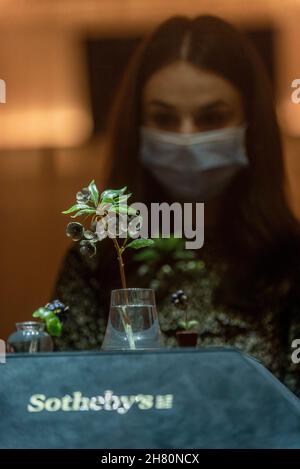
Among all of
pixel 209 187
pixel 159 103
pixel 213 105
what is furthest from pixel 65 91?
pixel 209 187

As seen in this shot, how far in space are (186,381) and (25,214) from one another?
8.04 ft

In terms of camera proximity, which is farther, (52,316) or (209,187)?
(209,187)

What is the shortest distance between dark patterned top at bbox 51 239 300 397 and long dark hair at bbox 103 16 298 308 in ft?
0.43

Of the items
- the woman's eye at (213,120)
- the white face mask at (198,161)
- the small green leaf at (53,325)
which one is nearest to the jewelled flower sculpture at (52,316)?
the small green leaf at (53,325)

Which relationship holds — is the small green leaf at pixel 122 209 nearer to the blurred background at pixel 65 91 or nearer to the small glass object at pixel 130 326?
the small glass object at pixel 130 326

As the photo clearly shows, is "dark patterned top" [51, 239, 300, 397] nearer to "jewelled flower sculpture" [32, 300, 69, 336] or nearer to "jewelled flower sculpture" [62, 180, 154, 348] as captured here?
"jewelled flower sculpture" [32, 300, 69, 336]

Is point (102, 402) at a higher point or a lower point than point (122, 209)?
lower

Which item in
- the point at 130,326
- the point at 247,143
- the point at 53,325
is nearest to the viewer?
the point at 130,326

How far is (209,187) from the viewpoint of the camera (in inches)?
132

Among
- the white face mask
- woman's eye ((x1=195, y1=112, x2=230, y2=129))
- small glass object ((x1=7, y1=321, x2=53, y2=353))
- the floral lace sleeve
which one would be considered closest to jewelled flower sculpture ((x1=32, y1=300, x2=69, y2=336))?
small glass object ((x1=7, y1=321, x2=53, y2=353))

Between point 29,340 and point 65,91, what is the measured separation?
2.05m

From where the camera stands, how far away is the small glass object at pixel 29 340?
5.10ft

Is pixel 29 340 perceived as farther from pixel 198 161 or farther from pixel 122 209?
pixel 198 161

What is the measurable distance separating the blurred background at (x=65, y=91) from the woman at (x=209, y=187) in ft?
0.21
